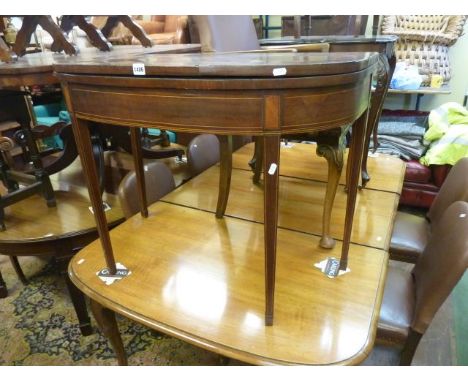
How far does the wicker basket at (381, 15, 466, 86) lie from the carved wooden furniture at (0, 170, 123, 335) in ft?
7.11

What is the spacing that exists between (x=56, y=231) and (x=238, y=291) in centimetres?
75

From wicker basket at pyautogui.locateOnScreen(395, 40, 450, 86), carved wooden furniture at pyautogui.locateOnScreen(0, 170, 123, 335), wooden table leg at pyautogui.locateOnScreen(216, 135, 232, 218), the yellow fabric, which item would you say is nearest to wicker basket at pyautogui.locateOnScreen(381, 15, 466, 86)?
wicker basket at pyautogui.locateOnScreen(395, 40, 450, 86)

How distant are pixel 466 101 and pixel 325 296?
7.87 feet

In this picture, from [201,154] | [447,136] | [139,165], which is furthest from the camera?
[447,136]

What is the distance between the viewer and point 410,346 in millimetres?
880

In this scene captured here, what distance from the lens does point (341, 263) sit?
840 mm

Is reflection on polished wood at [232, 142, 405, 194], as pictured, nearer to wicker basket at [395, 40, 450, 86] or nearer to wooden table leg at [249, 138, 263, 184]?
wooden table leg at [249, 138, 263, 184]

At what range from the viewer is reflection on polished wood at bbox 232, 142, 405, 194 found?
1.33 metres

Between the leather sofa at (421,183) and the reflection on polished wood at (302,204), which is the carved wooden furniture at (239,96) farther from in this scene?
the leather sofa at (421,183)

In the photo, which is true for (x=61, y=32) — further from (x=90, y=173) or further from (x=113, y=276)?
(x=113, y=276)

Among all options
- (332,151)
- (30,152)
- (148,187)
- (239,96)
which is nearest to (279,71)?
(239,96)

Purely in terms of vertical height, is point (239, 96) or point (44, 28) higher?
point (44, 28)

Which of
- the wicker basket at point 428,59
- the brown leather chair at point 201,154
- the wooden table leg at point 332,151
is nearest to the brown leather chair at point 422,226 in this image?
the wooden table leg at point 332,151

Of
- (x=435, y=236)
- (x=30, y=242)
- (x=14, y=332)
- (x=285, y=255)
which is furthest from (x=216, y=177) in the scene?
(x=14, y=332)
